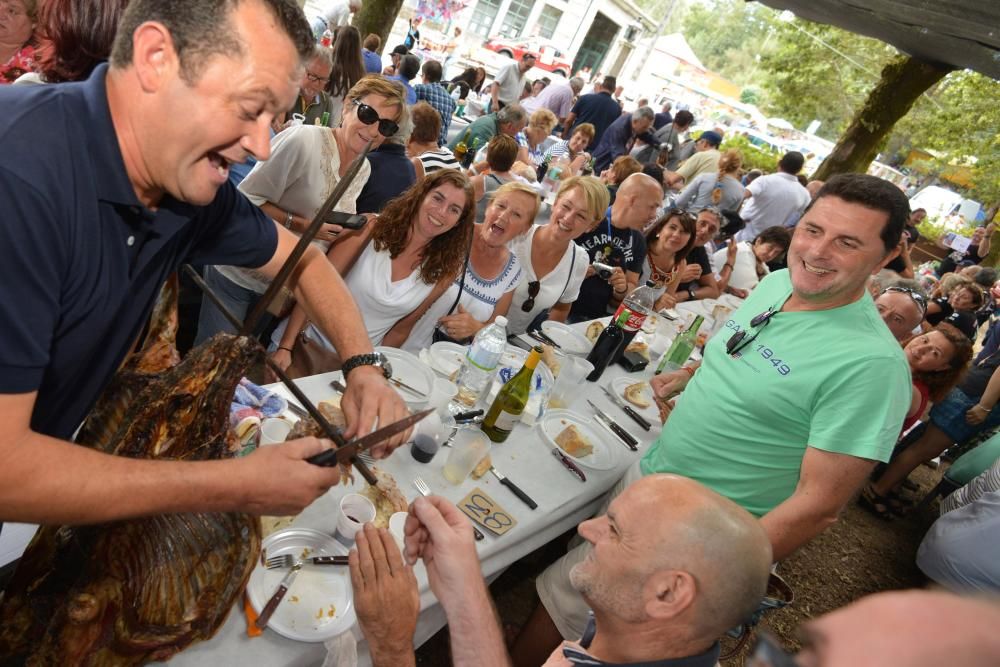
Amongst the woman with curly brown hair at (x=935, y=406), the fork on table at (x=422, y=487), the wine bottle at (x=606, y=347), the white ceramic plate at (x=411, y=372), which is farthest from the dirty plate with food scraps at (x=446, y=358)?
the woman with curly brown hair at (x=935, y=406)

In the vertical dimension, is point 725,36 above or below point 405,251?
above

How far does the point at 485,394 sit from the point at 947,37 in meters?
6.48

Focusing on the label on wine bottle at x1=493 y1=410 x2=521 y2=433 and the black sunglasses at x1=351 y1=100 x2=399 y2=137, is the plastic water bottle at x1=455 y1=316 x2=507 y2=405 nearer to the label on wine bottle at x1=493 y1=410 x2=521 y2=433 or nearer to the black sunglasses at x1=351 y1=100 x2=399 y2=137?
the label on wine bottle at x1=493 y1=410 x2=521 y2=433

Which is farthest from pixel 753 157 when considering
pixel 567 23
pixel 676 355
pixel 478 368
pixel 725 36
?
pixel 725 36

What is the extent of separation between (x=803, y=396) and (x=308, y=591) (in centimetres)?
207

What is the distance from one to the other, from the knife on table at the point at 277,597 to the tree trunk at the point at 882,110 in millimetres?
11920

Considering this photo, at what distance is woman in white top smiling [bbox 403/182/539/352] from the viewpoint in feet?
11.4

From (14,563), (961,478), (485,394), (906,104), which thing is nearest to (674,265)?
(961,478)

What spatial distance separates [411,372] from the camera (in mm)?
2645

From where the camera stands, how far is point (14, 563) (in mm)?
1598

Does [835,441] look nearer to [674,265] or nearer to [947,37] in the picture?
[674,265]

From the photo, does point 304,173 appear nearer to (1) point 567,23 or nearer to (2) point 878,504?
(2) point 878,504

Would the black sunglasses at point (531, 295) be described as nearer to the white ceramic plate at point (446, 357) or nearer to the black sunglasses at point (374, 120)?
the white ceramic plate at point (446, 357)

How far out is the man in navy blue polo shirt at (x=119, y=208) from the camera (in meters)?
0.91
